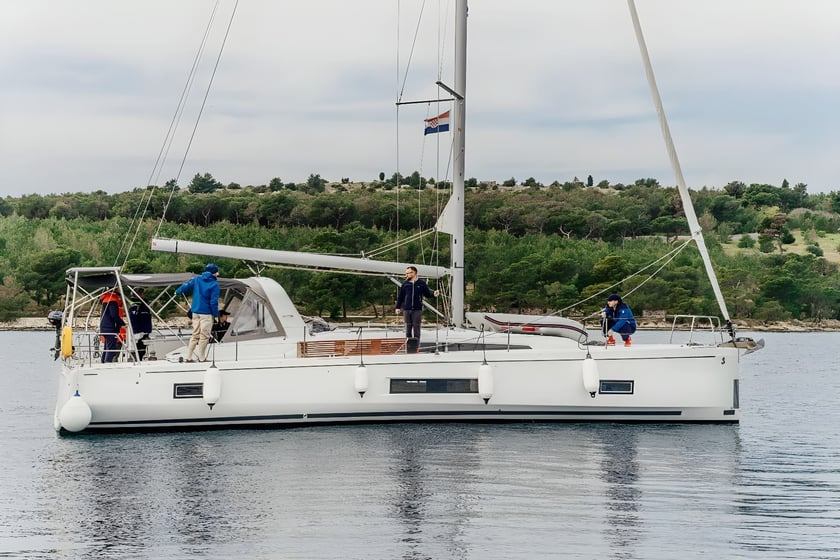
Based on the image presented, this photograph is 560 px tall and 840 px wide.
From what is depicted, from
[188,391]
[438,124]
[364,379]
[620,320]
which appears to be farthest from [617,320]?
[188,391]

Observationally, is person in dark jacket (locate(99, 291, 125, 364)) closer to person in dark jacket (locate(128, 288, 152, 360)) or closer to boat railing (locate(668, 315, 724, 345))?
person in dark jacket (locate(128, 288, 152, 360))

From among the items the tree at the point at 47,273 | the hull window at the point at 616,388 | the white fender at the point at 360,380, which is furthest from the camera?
the tree at the point at 47,273

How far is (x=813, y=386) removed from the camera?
3061 cm

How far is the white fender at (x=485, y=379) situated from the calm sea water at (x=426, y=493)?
2.15 feet

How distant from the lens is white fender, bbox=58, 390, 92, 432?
1744cm

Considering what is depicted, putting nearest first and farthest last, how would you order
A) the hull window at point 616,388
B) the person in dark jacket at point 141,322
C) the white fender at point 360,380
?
the white fender at point 360,380, the hull window at point 616,388, the person in dark jacket at point 141,322

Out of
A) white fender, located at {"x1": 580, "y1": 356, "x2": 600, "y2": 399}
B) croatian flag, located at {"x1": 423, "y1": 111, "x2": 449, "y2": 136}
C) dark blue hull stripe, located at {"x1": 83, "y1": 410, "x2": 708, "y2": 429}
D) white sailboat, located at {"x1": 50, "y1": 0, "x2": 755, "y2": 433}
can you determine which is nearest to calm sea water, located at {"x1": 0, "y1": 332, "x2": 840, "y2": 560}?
dark blue hull stripe, located at {"x1": 83, "y1": 410, "x2": 708, "y2": 429}

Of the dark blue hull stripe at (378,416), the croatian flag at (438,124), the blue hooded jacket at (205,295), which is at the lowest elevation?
the dark blue hull stripe at (378,416)

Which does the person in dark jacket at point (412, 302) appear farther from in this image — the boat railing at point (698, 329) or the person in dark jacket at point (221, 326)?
the boat railing at point (698, 329)

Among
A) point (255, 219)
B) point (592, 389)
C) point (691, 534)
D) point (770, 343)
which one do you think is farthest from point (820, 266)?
point (691, 534)

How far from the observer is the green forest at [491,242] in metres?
66.7

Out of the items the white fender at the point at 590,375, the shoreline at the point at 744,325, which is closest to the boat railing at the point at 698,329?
the white fender at the point at 590,375

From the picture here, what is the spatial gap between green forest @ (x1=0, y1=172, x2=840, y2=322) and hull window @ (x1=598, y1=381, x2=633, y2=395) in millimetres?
38439

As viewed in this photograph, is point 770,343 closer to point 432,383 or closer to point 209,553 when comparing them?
point 432,383
